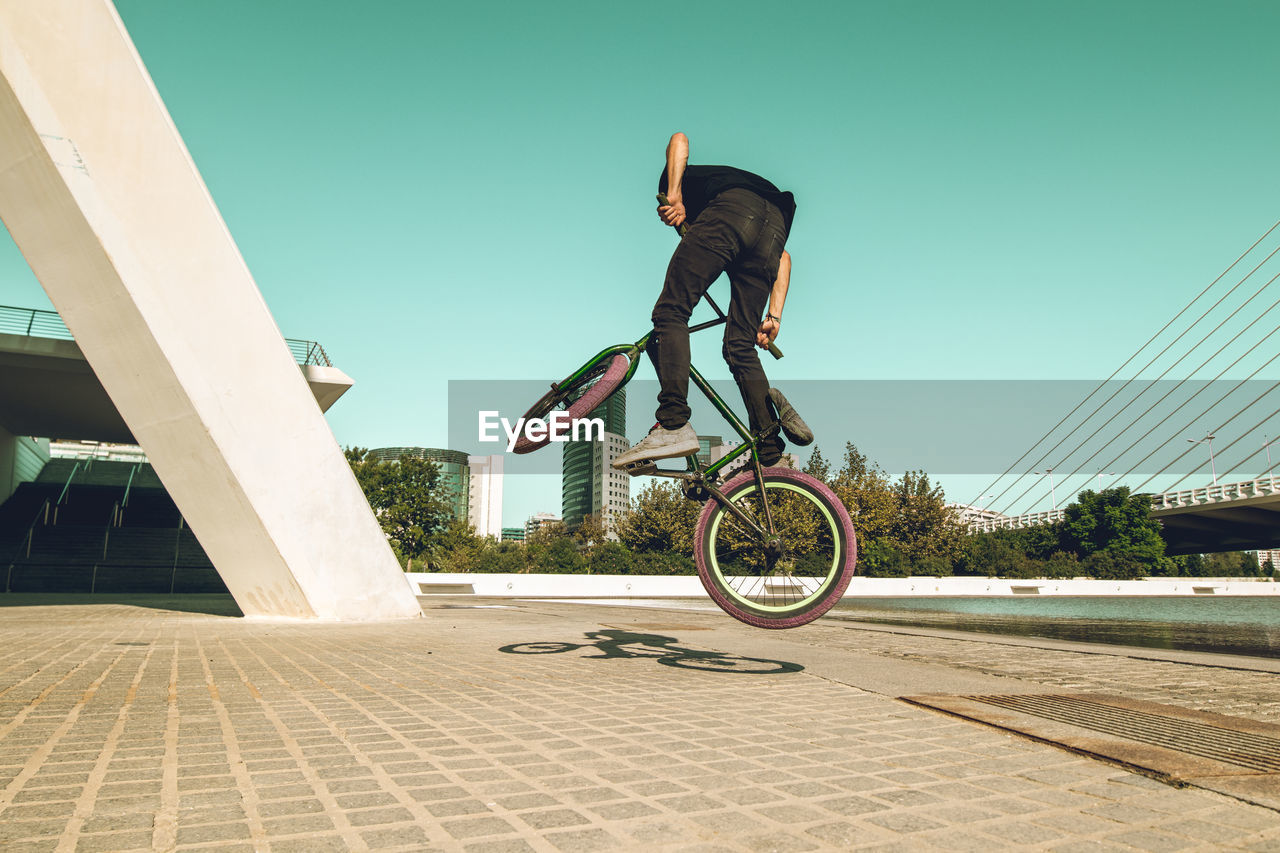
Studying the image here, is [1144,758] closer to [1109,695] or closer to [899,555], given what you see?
[1109,695]

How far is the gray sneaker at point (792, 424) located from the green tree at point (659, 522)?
26.8 m

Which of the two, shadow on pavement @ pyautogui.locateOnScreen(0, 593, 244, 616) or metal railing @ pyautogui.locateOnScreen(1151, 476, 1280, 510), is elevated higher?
metal railing @ pyautogui.locateOnScreen(1151, 476, 1280, 510)

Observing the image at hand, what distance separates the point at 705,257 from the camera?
4.93 metres

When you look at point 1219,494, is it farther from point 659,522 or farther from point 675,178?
point 675,178

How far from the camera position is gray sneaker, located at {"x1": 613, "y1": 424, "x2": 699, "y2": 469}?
16.0ft

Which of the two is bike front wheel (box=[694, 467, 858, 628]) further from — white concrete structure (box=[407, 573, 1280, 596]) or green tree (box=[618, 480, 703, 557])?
green tree (box=[618, 480, 703, 557])

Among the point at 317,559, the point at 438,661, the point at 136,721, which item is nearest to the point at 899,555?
the point at 317,559

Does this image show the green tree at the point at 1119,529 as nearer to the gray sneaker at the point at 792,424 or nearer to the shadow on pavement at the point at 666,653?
the shadow on pavement at the point at 666,653

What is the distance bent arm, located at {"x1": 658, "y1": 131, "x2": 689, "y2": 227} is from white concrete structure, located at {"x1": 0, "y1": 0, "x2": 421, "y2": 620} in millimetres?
7924

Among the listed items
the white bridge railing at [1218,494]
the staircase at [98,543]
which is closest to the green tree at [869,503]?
the white bridge railing at [1218,494]

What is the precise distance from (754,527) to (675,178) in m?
2.48

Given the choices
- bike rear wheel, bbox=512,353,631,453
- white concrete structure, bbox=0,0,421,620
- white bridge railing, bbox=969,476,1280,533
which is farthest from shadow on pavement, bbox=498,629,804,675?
white bridge railing, bbox=969,476,1280,533

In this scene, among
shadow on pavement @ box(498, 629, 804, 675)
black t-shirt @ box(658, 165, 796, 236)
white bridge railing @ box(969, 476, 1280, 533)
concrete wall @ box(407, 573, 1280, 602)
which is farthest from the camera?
white bridge railing @ box(969, 476, 1280, 533)

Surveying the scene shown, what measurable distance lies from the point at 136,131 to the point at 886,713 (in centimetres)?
1129
